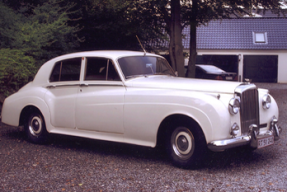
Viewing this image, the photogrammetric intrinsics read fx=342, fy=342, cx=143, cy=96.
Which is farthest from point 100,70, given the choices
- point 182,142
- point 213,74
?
point 213,74

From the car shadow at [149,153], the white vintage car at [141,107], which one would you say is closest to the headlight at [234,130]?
the white vintage car at [141,107]

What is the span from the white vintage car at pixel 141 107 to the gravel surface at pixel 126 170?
336 millimetres

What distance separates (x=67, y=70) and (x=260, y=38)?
25843 millimetres

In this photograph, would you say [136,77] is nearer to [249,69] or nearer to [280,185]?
[280,185]

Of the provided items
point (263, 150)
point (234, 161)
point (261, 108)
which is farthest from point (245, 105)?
point (263, 150)

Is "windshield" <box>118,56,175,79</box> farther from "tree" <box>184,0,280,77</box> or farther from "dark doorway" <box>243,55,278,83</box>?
"dark doorway" <box>243,55,278,83</box>

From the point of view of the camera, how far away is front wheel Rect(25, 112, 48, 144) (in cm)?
642

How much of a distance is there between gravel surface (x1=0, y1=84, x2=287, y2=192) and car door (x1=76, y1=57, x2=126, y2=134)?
0.54 m

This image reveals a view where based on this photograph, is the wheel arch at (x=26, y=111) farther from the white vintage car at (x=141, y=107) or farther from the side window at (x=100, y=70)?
the side window at (x=100, y=70)

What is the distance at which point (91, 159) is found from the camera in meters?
5.47

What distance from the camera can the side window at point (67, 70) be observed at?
6.07 metres

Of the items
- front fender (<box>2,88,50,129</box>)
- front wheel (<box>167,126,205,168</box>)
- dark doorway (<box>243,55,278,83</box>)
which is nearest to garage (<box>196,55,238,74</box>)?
dark doorway (<box>243,55,278,83</box>)

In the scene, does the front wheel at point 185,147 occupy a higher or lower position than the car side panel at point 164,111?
lower

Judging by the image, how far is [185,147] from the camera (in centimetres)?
480
